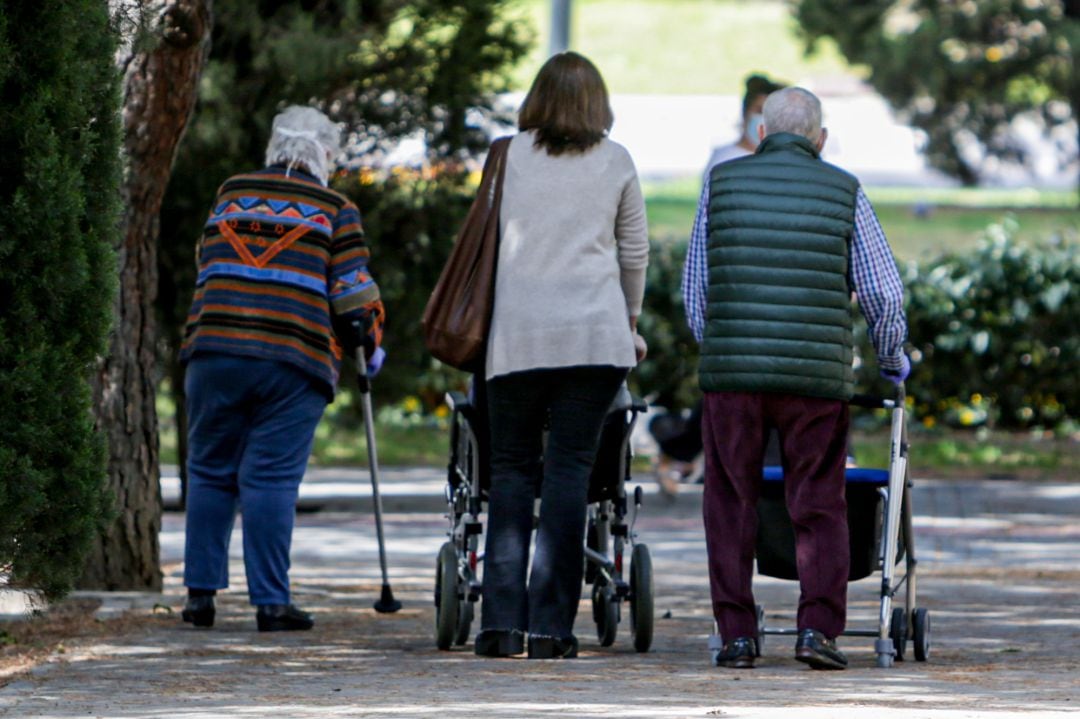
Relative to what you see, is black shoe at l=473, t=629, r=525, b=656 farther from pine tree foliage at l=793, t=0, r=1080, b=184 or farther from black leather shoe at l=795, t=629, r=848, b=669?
pine tree foliage at l=793, t=0, r=1080, b=184

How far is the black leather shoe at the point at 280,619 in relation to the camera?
7340 millimetres

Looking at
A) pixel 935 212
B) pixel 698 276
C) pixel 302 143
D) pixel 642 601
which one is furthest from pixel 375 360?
pixel 935 212

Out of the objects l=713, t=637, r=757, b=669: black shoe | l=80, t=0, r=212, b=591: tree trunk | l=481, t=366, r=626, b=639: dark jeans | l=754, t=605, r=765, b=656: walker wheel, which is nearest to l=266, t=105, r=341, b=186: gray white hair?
l=80, t=0, r=212, b=591: tree trunk

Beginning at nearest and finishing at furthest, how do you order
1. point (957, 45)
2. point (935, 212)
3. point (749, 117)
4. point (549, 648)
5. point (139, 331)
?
1. point (549, 648)
2. point (139, 331)
3. point (749, 117)
4. point (957, 45)
5. point (935, 212)

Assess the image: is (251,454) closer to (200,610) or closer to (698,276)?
(200,610)

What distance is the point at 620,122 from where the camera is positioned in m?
50.1

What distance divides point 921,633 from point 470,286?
1.75 m

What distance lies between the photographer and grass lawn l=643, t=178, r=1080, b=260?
98.1 feet

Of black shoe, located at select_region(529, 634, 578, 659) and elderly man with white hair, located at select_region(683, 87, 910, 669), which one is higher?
elderly man with white hair, located at select_region(683, 87, 910, 669)

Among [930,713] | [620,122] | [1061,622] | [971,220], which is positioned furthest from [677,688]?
[620,122]

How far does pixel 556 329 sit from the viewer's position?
648 centimetres

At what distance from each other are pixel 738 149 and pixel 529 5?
2.92 meters

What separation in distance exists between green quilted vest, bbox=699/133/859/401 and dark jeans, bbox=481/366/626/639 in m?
0.44

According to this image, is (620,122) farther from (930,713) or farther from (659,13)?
(930,713)
